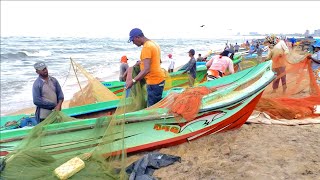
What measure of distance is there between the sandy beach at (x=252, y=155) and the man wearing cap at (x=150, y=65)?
1.04 m

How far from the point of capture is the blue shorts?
518 centimetres

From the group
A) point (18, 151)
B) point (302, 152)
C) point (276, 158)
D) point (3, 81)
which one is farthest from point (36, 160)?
point (3, 81)

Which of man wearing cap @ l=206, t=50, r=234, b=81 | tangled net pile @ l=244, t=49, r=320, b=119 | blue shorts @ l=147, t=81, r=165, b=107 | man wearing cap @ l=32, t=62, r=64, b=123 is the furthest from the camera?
man wearing cap @ l=206, t=50, r=234, b=81

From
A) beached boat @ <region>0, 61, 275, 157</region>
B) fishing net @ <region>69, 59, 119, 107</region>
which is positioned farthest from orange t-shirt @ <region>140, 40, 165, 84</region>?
fishing net @ <region>69, 59, 119, 107</region>

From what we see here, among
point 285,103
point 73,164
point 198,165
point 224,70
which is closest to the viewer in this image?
point 73,164

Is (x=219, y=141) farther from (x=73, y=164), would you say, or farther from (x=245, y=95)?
(x=73, y=164)

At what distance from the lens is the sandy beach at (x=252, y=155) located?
3656mm

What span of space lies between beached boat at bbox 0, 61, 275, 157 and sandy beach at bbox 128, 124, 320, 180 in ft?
0.67

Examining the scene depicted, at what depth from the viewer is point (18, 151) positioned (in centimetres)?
418

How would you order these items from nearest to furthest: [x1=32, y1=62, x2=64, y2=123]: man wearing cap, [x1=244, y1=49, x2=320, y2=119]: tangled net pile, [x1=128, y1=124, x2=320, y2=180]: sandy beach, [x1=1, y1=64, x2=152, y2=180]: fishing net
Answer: [x1=128, y1=124, x2=320, y2=180]: sandy beach
[x1=1, y1=64, x2=152, y2=180]: fishing net
[x1=32, y1=62, x2=64, y2=123]: man wearing cap
[x1=244, y1=49, x2=320, y2=119]: tangled net pile

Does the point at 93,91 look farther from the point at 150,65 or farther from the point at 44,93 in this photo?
the point at 150,65

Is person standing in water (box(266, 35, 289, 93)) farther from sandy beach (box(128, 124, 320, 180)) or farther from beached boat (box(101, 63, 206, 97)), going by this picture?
beached boat (box(101, 63, 206, 97))

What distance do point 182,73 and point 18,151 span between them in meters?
6.68

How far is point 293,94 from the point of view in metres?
7.51
